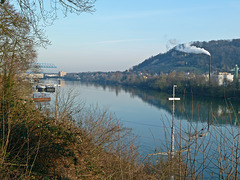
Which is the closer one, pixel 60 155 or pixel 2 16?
pixel 60 155

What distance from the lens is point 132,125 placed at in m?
17.0

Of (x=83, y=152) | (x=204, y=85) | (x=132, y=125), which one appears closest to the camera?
(x=83, y=152)

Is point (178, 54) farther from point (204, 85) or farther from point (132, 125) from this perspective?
point (132, 125)

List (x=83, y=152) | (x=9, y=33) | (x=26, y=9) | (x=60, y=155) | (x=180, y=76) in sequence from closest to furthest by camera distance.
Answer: (x=60, y=155)
(x=83, y=152)
(x=26, y=9)
(x=9, y=33)
(x=180, y=76)

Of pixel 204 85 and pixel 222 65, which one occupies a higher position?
pixel 222 65

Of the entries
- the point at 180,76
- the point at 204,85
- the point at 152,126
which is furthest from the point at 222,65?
the point at 152,126

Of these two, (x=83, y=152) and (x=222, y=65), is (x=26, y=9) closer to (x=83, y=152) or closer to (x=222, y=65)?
(x=83, y=152)

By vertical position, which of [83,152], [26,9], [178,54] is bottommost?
[83,152]

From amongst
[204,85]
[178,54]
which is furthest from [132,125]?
[178,54]

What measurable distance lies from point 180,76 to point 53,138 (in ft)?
132

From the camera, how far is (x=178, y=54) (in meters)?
115

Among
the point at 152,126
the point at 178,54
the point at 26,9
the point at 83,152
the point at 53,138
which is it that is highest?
the point at 178,54

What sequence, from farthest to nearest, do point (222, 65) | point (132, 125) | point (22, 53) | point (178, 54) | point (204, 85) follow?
1. point (178, 54)
2. point (222, 65)
3. point (204, 85)
4. point (132, 125)
5. point (22, 53)

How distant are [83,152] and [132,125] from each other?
13533 millimetres
